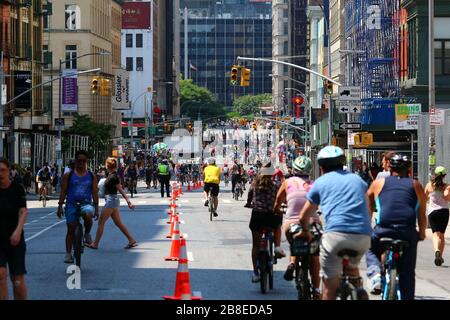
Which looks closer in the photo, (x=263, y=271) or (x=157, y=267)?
(x=263, y=271)

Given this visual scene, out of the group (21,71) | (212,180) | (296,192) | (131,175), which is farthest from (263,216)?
(21,71)

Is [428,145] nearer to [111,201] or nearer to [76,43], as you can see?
[111,201]

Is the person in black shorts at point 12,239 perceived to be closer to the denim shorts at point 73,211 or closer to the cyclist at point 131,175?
the denim shorts at point 73,211

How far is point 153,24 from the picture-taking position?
187 metres

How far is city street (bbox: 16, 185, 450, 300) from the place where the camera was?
701 inches

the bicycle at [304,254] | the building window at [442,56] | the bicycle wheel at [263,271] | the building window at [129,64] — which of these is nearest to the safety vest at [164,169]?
the building window at [442,56]

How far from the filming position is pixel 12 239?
13.7m

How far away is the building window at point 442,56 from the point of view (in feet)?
198

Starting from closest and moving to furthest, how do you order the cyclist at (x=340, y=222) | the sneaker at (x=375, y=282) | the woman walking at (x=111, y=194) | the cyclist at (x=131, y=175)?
the cyclist at (x=340, y=222) < the sneaker at (x=375, y=282) < the woman walking at (x=111, y=194) < the cyclist at (x=131, y=175)

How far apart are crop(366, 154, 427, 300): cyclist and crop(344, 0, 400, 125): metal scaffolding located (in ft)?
151

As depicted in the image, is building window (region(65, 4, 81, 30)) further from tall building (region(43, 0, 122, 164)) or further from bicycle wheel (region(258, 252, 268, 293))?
bicycle wheel (region(258, 252, 268, 293))

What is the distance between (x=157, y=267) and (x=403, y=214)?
8.40 meters

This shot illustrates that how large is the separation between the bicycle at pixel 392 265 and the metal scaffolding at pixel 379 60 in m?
46.4

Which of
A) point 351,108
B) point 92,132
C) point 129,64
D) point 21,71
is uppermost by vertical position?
point 129,64
